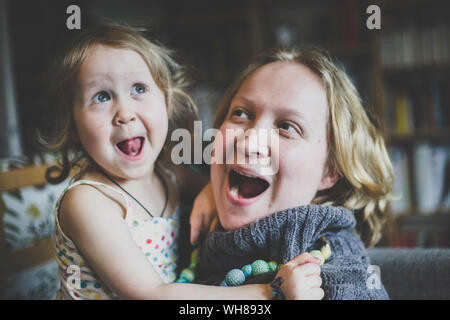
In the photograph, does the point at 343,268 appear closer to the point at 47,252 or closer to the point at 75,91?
the point at 75,91

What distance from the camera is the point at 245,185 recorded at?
0.71 m

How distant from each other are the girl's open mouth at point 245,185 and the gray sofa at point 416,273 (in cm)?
32

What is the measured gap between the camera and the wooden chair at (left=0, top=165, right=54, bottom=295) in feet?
3.00

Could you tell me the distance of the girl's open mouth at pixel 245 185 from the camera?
0.70 metres

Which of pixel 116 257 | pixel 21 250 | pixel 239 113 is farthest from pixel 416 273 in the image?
pixel 21 250

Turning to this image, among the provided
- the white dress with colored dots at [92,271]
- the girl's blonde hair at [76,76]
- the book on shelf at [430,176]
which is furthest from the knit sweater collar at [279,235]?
the book on shelf at [430,176]

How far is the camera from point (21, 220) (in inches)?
38.7

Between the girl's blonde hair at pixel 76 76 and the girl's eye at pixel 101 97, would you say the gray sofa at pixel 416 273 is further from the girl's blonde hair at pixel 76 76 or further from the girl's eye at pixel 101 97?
the girl's eye at pixel 101 97

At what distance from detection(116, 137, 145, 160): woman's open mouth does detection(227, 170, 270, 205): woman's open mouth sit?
0.16 meters

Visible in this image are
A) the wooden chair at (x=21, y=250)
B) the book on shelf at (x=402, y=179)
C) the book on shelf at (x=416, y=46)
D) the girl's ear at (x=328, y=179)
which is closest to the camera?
the girl's ear at (x=328, y=179)

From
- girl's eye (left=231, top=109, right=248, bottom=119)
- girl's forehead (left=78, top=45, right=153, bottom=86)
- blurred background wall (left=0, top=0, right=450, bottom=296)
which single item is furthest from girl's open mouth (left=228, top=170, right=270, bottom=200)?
blurred background wall (left=0, top=0, right=450, bottom=296)

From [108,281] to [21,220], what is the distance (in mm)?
486

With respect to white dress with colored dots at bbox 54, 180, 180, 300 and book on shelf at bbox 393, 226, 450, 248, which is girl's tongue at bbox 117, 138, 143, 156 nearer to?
white dress with colored dots at bbox 54, 180, 180, 300
